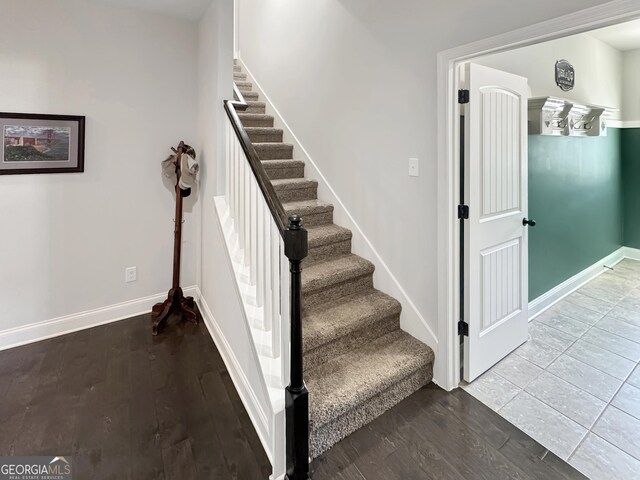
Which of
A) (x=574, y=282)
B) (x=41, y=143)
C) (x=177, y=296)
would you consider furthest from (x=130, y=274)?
(x=574, y=282)

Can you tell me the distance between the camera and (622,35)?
3.82 metres

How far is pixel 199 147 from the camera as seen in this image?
10.5 ft

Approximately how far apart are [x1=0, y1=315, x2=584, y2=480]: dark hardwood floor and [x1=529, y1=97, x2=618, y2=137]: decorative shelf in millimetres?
2243

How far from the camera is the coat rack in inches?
116

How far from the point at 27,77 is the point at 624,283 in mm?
6101

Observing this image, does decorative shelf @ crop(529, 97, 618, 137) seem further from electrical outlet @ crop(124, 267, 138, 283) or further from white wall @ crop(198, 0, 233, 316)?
electrical outlet @ crop(124, 267, 138, 283)

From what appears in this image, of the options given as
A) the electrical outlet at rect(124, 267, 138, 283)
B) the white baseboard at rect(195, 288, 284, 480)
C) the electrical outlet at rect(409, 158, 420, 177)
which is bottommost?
the white baseboard at rect(195, 288, 284, 480)

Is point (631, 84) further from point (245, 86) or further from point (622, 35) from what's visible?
point (245, 86)

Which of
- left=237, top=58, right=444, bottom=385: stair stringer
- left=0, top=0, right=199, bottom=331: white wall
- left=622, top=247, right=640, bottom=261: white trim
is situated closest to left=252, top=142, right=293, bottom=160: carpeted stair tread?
left=237, top=58, right=444, bottom=385: stair stringer

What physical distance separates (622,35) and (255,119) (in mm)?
4196

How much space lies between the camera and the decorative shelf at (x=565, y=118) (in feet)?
9.07

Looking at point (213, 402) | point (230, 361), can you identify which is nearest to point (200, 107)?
point (230, 361)

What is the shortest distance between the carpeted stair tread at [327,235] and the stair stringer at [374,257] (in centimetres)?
7

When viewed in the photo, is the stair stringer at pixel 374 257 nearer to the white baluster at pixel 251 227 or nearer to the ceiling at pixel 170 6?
the white baluster at pixel 251 227
